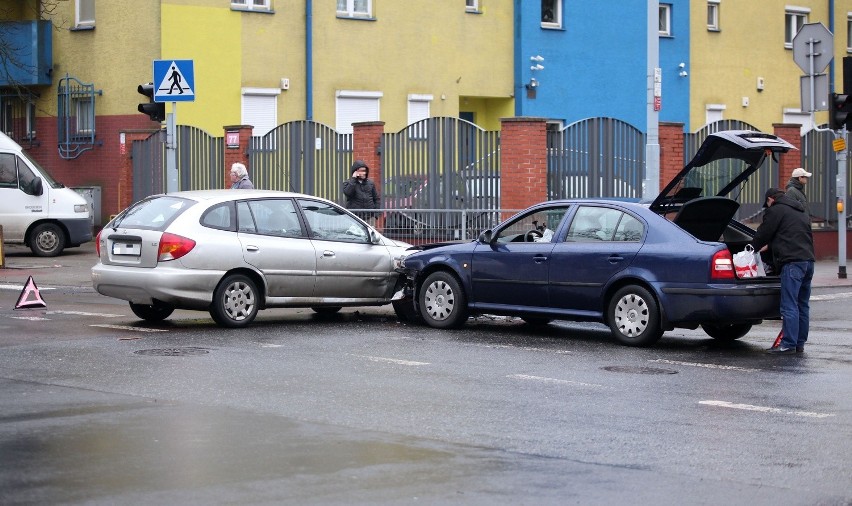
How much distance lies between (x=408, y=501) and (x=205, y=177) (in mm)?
22861

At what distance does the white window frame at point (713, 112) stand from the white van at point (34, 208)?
22692 millimetres

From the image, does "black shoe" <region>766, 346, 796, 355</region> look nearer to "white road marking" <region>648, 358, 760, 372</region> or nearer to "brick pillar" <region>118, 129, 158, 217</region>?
"white road marking" <region>648, 358, 760, 372</region>

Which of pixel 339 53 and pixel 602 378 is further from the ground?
pixel 339 53

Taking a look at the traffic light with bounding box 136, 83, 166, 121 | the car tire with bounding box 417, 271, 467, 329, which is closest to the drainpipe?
the traffic light with bounding box 136, 83, 166, 121

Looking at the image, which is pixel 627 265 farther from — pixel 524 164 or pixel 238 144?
pixel 238 144

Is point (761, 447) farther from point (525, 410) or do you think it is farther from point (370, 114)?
point (370, 114)

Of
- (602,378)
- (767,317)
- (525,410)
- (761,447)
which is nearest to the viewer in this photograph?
(761,447)

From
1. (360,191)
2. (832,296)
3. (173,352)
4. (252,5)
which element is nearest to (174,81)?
(360,191)

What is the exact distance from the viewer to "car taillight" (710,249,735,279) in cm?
1389

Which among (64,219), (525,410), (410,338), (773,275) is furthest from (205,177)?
(525,410)

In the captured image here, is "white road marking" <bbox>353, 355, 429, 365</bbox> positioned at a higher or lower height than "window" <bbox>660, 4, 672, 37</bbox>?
lower

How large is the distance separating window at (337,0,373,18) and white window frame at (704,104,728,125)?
12.8 metres

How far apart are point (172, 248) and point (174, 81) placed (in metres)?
5.56

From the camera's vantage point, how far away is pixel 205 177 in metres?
29.4
